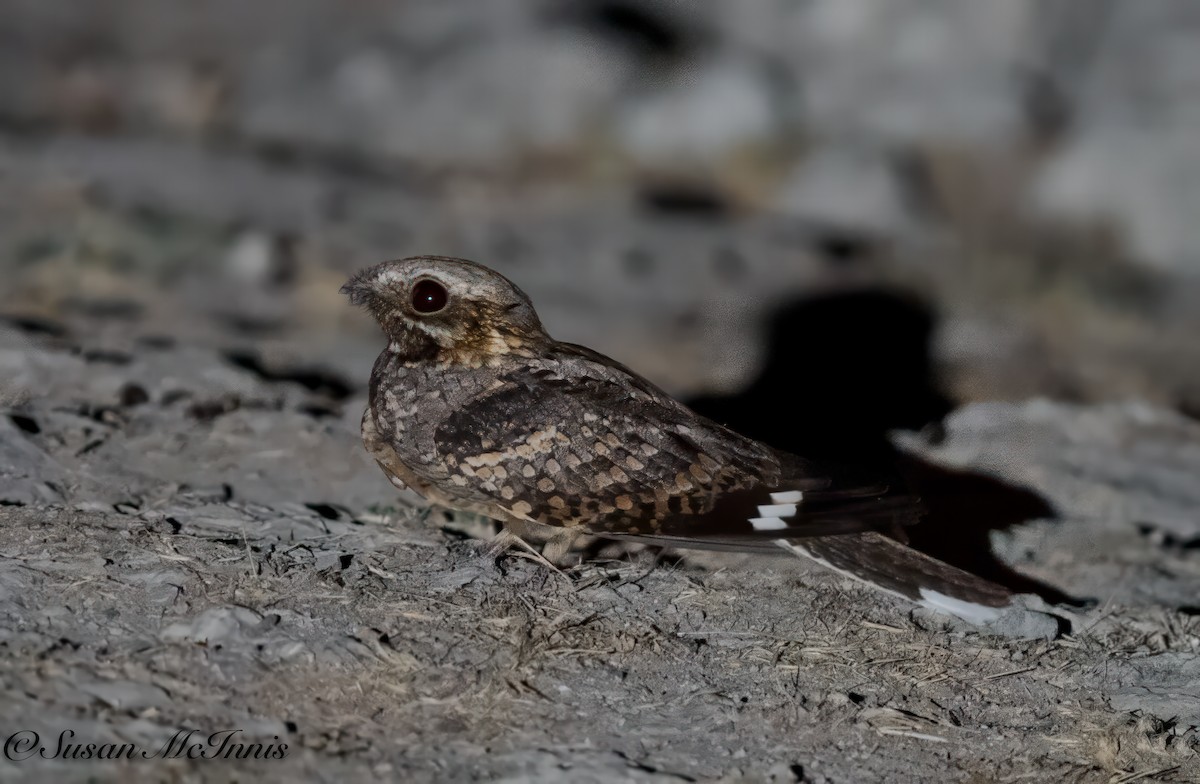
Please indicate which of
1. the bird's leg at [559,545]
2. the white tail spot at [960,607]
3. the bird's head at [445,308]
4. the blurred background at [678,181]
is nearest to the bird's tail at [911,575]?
the white tail spot at [960,607]

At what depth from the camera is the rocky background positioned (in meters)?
2.89

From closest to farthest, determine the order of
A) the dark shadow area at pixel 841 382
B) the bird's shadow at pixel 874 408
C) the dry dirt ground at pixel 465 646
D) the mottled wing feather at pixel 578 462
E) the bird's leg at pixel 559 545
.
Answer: the dry dirt ground at pixel 465 646
the mottled wing feather at pixel 578 462
the bird's leg at pixel 559 545
the bird's shadow at pixel 874 408
the dark shadow area at pixel 841 382

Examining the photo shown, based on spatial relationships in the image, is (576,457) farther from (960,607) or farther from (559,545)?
(960,607)

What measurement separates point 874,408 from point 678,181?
12.2 ft

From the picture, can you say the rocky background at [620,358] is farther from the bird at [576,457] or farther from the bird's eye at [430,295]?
the bird's eye at [430,295]

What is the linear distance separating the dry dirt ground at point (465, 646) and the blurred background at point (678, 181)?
1.94m

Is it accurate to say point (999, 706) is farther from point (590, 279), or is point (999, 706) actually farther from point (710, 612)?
point (590, 279)

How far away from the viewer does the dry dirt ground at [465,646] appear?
2672 mm

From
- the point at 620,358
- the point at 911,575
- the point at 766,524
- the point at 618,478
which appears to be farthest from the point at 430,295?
the point at 620,358

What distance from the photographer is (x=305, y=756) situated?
255 cm

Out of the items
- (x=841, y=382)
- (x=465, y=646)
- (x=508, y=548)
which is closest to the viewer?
(x=465, y=646)

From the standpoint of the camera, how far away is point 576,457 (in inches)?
136

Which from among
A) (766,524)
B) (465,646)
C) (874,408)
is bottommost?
(465,646)

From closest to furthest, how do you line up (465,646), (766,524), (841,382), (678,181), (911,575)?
(465,646), (766,524), (911,575), (841,382), (678,181)
